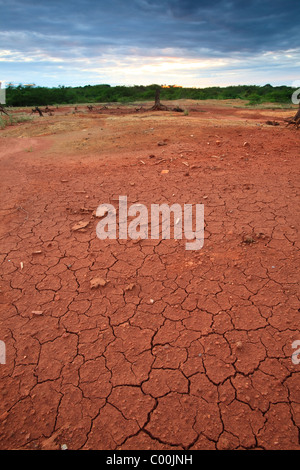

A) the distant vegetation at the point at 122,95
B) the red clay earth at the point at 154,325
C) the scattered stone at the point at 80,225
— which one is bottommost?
the red clay earth at the point at 154,325

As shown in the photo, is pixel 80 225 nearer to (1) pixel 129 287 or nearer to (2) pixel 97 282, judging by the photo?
(2) pixel 97 282

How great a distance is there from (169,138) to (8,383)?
22.4 feet

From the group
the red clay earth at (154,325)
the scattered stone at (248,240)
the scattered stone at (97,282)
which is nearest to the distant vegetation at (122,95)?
the red clay earth at (154,325)

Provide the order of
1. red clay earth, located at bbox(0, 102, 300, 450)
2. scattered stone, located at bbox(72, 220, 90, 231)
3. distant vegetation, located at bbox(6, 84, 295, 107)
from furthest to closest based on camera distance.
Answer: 1. distant vegetation, located at bbox(6, 84, 295, 107)
2. scattered stone, located at bbox(72, 220, 90, 231)
3. red clay earth, located at bbox(0, 102, 300, 450)

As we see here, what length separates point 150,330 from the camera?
197 centimetres

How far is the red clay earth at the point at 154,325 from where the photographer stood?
1.46 meters

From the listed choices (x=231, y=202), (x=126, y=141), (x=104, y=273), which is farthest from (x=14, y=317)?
(x=126, y=141)

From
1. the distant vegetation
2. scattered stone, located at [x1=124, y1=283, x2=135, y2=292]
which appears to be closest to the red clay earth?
scattered stone, located at [x1=124, y1=283, x2=135, y2=292]

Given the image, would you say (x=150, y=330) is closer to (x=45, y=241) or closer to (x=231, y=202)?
(x=45, y=241)

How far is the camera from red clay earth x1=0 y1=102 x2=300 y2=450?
1455 millimetres

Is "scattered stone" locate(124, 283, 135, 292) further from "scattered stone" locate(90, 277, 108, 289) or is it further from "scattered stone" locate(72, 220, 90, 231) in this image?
"scattered stone" locate(72, 220, 90, 231)

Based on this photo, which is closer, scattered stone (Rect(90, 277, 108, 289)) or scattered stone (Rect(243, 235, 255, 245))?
scattered stone (Rect(90, 277, 108, 289))

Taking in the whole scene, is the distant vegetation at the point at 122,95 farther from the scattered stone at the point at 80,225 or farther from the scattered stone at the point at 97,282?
the scattered stone at the point at 97,282

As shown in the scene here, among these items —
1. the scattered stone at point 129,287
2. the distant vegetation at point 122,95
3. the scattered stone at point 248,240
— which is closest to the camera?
the scattered stone at point 129,287
